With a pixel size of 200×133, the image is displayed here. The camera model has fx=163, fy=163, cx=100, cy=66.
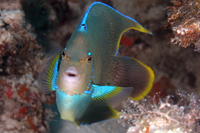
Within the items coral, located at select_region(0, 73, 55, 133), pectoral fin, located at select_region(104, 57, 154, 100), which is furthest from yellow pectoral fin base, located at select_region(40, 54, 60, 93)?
coral, located at select_region(0, 73, 55, 133)

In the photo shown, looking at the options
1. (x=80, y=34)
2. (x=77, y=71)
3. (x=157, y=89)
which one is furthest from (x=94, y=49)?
(x=157, y=89)

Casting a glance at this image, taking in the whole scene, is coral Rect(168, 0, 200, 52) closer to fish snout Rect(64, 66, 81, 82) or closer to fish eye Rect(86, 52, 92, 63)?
fish eye Rect(86, 52, 92, 63)

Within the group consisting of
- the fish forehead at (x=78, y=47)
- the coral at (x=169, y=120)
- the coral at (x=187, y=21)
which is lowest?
the coral at (x=169, y=120)

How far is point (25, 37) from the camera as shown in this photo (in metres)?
2.84

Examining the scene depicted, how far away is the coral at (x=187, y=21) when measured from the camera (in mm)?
2228

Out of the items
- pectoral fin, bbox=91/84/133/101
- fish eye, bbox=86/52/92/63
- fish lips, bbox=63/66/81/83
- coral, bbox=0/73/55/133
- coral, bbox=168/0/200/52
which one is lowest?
coral, bbox=0/73/55/133

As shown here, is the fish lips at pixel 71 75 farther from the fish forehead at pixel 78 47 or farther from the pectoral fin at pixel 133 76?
the pectoral fin at pixel 133 76

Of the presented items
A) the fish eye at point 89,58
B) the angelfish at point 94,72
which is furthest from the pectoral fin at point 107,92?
the fish eye at point 89,58

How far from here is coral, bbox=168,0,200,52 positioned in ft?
7.31

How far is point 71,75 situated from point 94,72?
35cm

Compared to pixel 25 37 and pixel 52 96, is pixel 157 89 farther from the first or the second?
pixel 25 37

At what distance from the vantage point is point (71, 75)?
147 centimetres

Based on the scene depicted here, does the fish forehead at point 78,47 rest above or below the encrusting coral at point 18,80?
above

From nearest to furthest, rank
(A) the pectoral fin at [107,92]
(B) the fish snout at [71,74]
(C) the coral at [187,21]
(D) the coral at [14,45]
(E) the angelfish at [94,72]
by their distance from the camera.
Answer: (B) the fish snout at [71,74] → (E) the angelfish at [94,72] → (A) the pectoral fin at [107,92] → (C) the coral at [187,21] → (D) the coral at [14,45]
